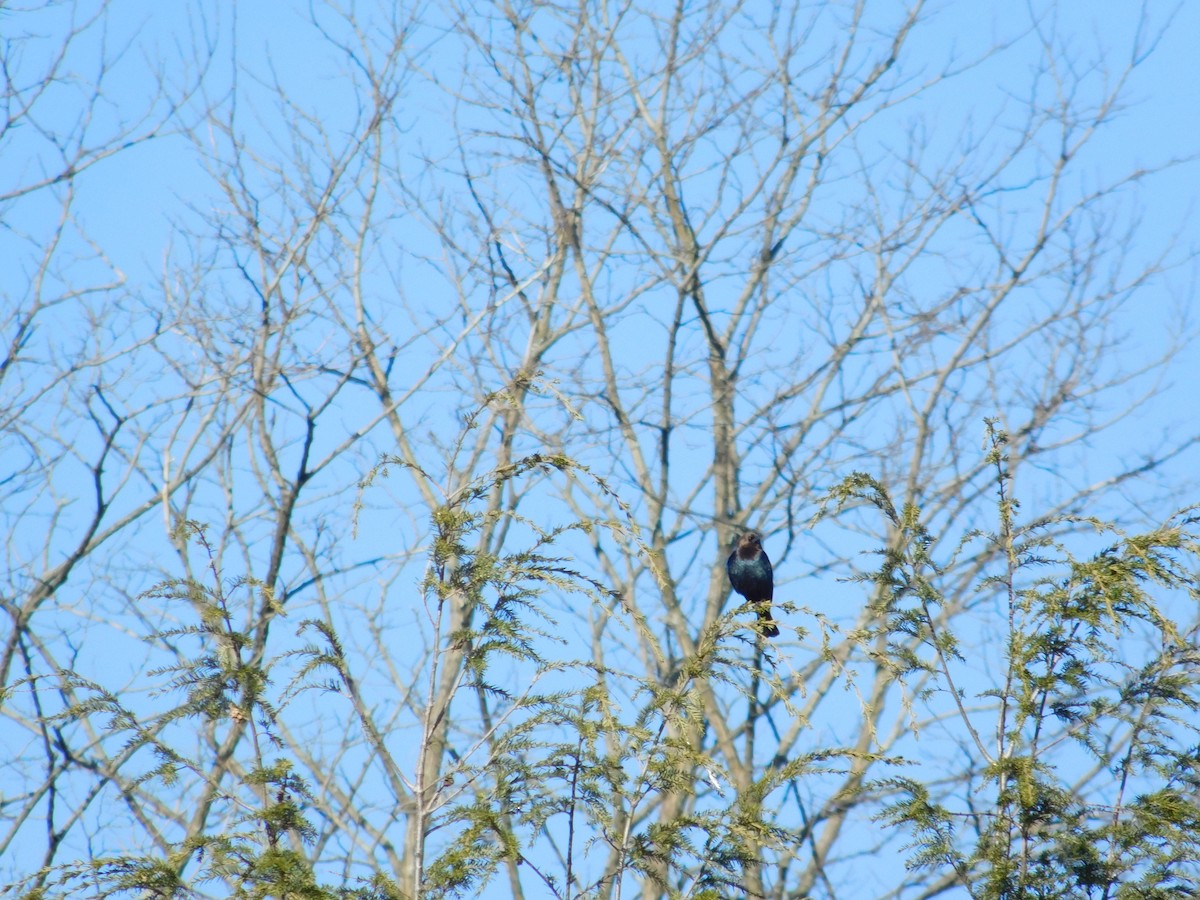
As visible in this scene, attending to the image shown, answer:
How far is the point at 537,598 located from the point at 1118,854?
167cm

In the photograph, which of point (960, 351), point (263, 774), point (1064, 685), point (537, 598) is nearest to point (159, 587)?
point (263, 774)

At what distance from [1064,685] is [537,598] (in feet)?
4.75

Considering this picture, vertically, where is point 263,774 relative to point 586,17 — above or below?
below

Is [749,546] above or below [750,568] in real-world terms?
above

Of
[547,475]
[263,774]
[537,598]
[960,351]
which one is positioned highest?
[960,351]

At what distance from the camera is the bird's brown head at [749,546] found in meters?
7.97

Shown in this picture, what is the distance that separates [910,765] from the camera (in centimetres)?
336

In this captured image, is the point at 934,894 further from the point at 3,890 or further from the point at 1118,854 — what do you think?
the point at 3,890

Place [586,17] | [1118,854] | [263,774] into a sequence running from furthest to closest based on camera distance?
[586,17]
[1118,854]
[263,774]

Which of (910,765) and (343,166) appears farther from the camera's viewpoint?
(343,166)

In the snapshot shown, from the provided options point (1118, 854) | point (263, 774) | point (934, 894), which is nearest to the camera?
point (263, 774)

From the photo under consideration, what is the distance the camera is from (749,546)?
798 centimetres

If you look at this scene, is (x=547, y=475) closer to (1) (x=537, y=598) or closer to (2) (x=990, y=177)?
(1) (x=537, y=598)

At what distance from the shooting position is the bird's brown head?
7.97 m
